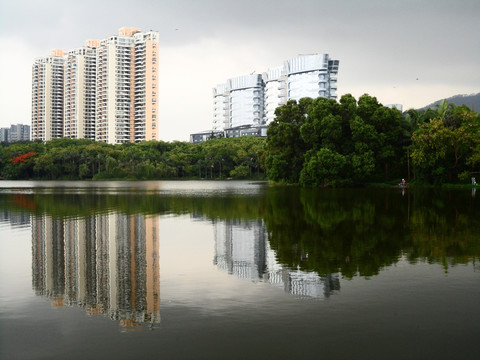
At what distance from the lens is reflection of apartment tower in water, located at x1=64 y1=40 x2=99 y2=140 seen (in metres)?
177

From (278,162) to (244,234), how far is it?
44636 millimetres

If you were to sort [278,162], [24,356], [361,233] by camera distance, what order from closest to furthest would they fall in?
[24,356]
[361,233]
[278,162]

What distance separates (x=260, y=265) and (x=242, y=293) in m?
2.75

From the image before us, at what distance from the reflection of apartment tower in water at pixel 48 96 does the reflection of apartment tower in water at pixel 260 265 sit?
181897mm

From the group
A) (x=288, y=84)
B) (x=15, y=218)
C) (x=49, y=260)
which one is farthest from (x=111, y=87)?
→ (x=49, y=260)

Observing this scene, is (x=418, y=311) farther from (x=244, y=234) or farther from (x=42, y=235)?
(x=42, y=235)

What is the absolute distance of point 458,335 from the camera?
6859mm

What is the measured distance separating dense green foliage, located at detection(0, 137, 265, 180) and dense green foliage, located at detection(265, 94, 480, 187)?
1917 inches

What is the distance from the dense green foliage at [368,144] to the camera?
5350cm

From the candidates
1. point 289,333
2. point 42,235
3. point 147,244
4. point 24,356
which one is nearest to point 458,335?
point 289,333

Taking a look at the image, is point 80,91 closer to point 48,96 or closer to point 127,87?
point 48,96

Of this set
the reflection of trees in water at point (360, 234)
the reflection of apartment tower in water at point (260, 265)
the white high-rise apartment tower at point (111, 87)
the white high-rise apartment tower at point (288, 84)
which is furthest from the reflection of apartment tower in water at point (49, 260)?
the white high-rise apartment tower at point (111, 87)

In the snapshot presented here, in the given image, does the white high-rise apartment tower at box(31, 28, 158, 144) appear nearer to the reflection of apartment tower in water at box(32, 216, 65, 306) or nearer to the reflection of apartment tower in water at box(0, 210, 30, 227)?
the reflection of apartment tower in water at box(0, 210, 30, 227)

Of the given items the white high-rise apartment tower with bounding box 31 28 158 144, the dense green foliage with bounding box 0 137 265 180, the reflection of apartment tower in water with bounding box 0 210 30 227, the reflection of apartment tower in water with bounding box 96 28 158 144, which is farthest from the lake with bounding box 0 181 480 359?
the white high-rise apartment tower with bounding box 31 28 158 144
